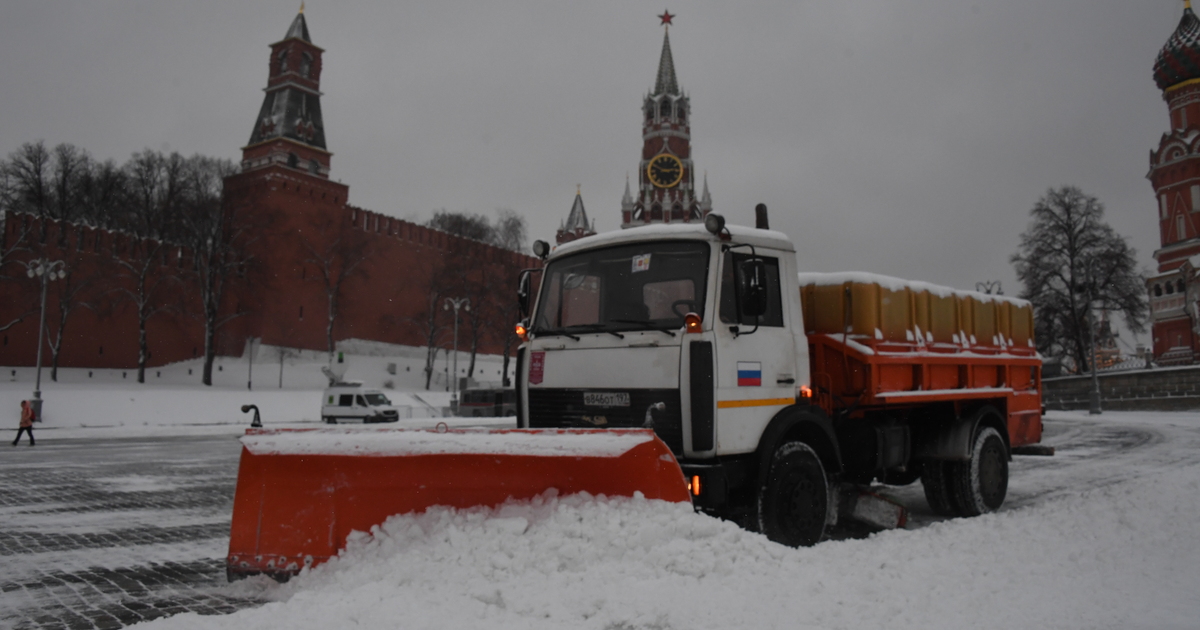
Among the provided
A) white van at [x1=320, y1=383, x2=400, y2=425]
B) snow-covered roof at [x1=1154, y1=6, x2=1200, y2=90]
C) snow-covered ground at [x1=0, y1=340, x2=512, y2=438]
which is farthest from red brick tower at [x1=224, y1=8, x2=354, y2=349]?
snow-covered roof at [x1=1154, y1=6, x2=1200, y2=90]

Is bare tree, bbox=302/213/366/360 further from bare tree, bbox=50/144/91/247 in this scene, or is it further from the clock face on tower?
the clock face on tower

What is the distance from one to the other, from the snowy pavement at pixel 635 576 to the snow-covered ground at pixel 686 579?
0.01 m

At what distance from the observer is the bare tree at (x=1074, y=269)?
151 ft

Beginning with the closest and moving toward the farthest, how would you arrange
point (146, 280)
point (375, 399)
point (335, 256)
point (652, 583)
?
point (652, 583)
point (375, 399)
point (146, 280)
point (335, 256)

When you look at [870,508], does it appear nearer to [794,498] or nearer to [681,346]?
[794,498]

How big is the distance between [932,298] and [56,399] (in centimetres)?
3426

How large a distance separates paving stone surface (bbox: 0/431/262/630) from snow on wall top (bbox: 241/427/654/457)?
968 millimetres

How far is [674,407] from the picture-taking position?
540cm

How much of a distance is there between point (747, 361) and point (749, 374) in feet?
0.30

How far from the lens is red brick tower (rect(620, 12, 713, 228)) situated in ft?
273

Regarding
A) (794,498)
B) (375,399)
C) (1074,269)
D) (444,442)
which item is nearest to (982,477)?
(794,498)

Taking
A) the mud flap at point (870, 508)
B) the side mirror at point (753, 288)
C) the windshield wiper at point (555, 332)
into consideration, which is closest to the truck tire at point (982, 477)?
the mud flap at point (870, 508)

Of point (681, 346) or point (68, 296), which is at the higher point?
point (68, 296)

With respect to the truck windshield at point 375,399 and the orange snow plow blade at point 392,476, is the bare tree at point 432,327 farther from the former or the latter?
the orange snow plow blade at point 392,476
